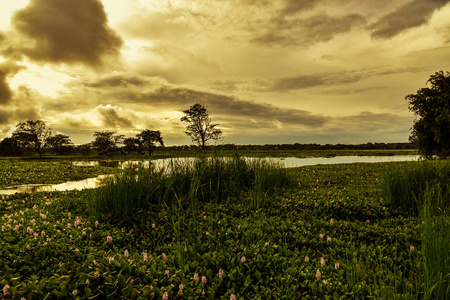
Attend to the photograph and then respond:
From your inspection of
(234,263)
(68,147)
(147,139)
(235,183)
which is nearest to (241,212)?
(235,183)

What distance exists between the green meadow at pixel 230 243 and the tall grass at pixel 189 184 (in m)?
0.05

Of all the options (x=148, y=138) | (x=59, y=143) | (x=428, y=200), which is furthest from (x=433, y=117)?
(x=59, y=143)

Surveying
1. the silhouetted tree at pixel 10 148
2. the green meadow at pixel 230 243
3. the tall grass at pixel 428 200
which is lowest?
the green meadow at pixel 230 243

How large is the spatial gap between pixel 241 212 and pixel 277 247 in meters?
2.19

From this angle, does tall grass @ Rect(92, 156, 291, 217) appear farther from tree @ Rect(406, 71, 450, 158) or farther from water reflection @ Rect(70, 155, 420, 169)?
tree @ Rect(406, 71, 450, 158)

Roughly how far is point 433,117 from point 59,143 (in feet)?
255

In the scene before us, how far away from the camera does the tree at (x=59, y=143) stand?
6586 centimetres

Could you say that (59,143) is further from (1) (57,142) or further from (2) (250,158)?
(2) (250,158)

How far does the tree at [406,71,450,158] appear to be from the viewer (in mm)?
25641

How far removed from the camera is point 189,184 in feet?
28.0

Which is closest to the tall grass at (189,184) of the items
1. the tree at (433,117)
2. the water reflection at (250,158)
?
the water reflection at (250,158)

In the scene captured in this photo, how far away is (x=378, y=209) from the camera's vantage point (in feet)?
23.2

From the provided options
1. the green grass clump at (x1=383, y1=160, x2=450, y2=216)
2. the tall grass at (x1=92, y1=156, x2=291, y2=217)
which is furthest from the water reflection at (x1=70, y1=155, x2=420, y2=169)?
the green grass clump at (x1=383, y1=160, x2=450, y2=216)

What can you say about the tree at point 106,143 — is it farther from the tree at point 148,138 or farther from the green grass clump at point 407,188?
the green grass clump at point 407,188
